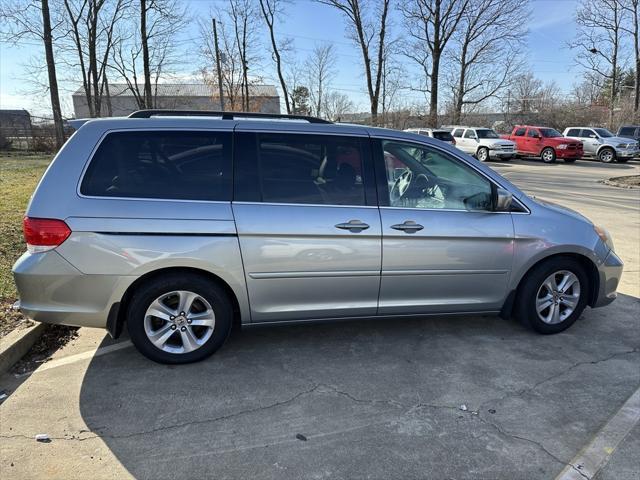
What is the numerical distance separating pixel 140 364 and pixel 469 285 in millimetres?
2662

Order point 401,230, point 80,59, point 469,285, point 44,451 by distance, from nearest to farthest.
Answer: point 44,451 < point 401,230 < point 469,285 < point 80,59

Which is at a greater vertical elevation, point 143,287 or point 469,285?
point 143,287

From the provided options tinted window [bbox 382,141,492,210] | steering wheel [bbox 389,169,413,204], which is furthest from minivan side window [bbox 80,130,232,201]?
tinted window [bbox 382,141,492,210]

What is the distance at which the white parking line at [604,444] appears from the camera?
231 centimetres

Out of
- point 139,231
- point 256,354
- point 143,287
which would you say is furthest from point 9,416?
point 256,354

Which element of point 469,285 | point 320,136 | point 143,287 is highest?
point 320,136

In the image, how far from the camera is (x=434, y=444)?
8.24ft

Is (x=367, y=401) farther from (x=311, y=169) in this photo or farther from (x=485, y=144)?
(x=485, y=144)

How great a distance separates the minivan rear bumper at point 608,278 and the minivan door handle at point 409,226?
5.86ft

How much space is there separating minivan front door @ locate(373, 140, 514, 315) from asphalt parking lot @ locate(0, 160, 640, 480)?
490 mm

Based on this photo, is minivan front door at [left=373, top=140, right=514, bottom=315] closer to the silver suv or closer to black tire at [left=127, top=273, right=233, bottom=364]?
the silver suv

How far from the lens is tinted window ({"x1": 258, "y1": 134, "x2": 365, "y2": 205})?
10.6 feet

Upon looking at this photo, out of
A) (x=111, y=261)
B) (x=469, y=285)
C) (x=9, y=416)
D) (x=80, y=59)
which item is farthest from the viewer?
(x=80, y=59)

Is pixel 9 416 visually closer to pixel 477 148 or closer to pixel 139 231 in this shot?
pixel 139 231
